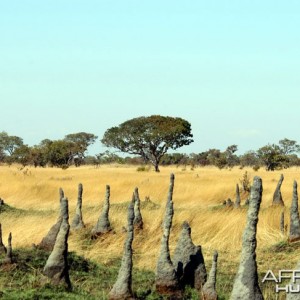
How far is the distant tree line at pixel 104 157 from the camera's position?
7069cm

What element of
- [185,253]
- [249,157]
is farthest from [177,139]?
[185,253]

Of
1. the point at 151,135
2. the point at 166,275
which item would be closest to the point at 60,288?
the point at 166,275

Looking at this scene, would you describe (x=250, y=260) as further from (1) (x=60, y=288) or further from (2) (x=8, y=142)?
(2) (x=8, y=142)

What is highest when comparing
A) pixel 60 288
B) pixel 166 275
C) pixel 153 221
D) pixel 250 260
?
pixel 250 260

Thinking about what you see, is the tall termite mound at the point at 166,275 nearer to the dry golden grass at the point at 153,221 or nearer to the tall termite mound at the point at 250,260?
the tall termite mound at the point at 250,260

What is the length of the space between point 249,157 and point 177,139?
29.2 m

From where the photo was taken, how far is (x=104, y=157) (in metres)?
88.8

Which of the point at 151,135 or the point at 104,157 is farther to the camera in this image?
the point at 104,157

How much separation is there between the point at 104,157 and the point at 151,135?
25555 millimetres

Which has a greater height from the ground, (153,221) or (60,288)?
(153,221)

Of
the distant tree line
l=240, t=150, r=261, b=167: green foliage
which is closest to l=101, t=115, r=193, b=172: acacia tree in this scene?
the distant tree line

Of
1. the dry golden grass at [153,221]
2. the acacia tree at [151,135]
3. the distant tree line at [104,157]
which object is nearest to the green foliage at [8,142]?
the distant tree line at [104,157]

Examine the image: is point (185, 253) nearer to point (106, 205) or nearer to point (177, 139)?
point (106, 205)

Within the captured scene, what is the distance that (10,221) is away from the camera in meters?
19.0
